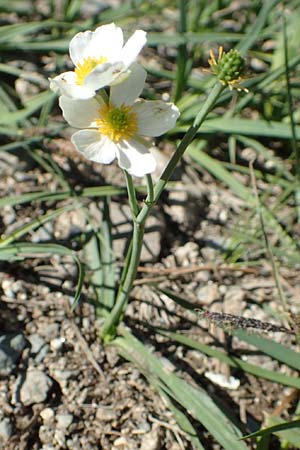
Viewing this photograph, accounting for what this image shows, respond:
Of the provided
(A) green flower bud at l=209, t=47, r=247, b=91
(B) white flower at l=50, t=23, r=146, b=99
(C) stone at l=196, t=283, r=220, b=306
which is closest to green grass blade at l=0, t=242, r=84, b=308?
(C) stone at l=196, t=283, r=220, b=306

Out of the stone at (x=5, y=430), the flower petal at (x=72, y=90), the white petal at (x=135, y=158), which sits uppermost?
the flower petal at (x=72, y=90)

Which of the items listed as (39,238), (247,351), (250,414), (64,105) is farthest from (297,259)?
(64,105)

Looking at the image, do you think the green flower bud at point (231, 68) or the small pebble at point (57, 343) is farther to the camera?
the small pebble at point (57, 343)

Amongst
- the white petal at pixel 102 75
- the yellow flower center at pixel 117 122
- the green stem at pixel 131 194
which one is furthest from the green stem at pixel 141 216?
the white petal at pixel 102 75

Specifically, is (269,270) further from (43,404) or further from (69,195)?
(43,404)

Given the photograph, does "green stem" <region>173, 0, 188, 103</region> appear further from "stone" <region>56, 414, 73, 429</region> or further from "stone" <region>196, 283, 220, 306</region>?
"stone" <region>56, 414, 73, 429</region>

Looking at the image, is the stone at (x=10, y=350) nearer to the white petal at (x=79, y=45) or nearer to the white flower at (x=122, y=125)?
the white flower at (x=122, y=125)
